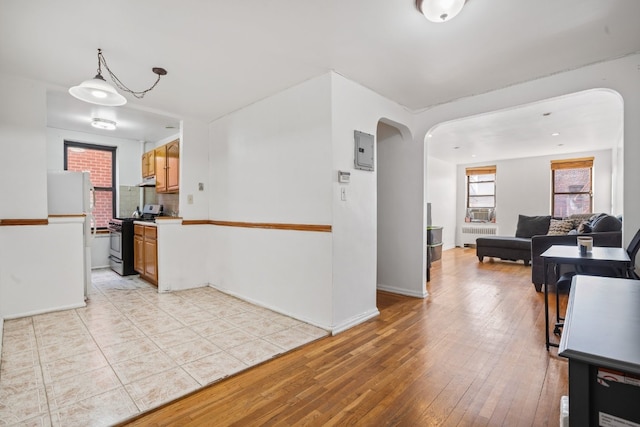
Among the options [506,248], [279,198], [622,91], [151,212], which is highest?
[622,91]

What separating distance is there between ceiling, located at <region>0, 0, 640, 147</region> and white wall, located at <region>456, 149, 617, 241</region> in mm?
5896

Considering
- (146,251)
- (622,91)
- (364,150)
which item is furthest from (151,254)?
(622,91)

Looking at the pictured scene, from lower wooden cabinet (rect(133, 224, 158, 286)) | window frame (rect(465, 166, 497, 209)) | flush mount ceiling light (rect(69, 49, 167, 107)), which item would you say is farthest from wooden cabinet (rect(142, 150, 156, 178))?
window frame (rect(465, 166, 497, 209))

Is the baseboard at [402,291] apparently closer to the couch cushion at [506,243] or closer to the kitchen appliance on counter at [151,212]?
the couch cushion at [506,243]

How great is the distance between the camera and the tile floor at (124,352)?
5.64ft

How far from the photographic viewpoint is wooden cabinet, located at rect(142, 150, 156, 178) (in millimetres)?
5293

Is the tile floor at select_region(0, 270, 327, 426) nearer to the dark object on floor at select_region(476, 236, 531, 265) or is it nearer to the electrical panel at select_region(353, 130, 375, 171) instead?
the electrical panel at select_region(353, 130, 375, 171)

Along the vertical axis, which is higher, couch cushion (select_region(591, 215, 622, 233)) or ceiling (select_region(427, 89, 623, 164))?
ceiling (select_region(427, 89, 623, 164))

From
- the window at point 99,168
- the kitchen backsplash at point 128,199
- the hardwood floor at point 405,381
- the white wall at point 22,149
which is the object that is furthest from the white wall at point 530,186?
the white wall at point 22,149

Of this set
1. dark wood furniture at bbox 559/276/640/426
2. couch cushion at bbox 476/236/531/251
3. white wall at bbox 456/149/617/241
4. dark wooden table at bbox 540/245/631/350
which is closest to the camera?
dark wood furniture at bbox 559/276/640/426

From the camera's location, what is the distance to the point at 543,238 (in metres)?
4.21

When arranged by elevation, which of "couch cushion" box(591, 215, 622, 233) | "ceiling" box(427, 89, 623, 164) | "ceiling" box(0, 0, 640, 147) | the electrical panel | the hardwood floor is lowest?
the hardwood floor

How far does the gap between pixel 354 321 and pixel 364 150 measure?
5.48 ft

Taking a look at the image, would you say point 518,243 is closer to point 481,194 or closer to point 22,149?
point 481,194
